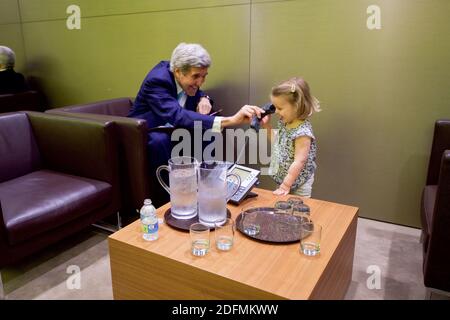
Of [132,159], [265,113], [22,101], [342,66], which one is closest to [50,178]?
[132,159]

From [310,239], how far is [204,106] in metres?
1.46

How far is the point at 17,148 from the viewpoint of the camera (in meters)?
2.29

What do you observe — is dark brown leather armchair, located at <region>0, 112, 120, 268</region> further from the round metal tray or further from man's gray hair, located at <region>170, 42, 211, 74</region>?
the round metal tray

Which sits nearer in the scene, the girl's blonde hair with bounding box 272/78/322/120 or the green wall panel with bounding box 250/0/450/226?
the girl's blonde hair with bounding box 272/78/322/120

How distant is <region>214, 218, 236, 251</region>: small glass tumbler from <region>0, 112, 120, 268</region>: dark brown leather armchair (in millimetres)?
926

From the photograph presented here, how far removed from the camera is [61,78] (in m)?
3.83

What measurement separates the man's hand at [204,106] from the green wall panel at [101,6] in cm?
73

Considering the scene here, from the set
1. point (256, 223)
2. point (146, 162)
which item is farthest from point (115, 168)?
point (256, 223)

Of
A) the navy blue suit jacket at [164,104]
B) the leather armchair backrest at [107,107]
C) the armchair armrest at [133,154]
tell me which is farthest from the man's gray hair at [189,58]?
the leather armchair backrest at [107,107]

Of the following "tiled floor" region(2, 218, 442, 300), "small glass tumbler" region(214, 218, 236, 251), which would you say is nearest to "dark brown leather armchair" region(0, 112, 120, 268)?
"tiled floor" region(2, 218, 442, 300)

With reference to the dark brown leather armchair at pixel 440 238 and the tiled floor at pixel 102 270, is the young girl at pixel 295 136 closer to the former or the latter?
the tiled floor at pixel 102 270

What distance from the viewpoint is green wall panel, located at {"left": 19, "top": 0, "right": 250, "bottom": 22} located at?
284 cm

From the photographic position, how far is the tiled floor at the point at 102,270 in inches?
68.9
